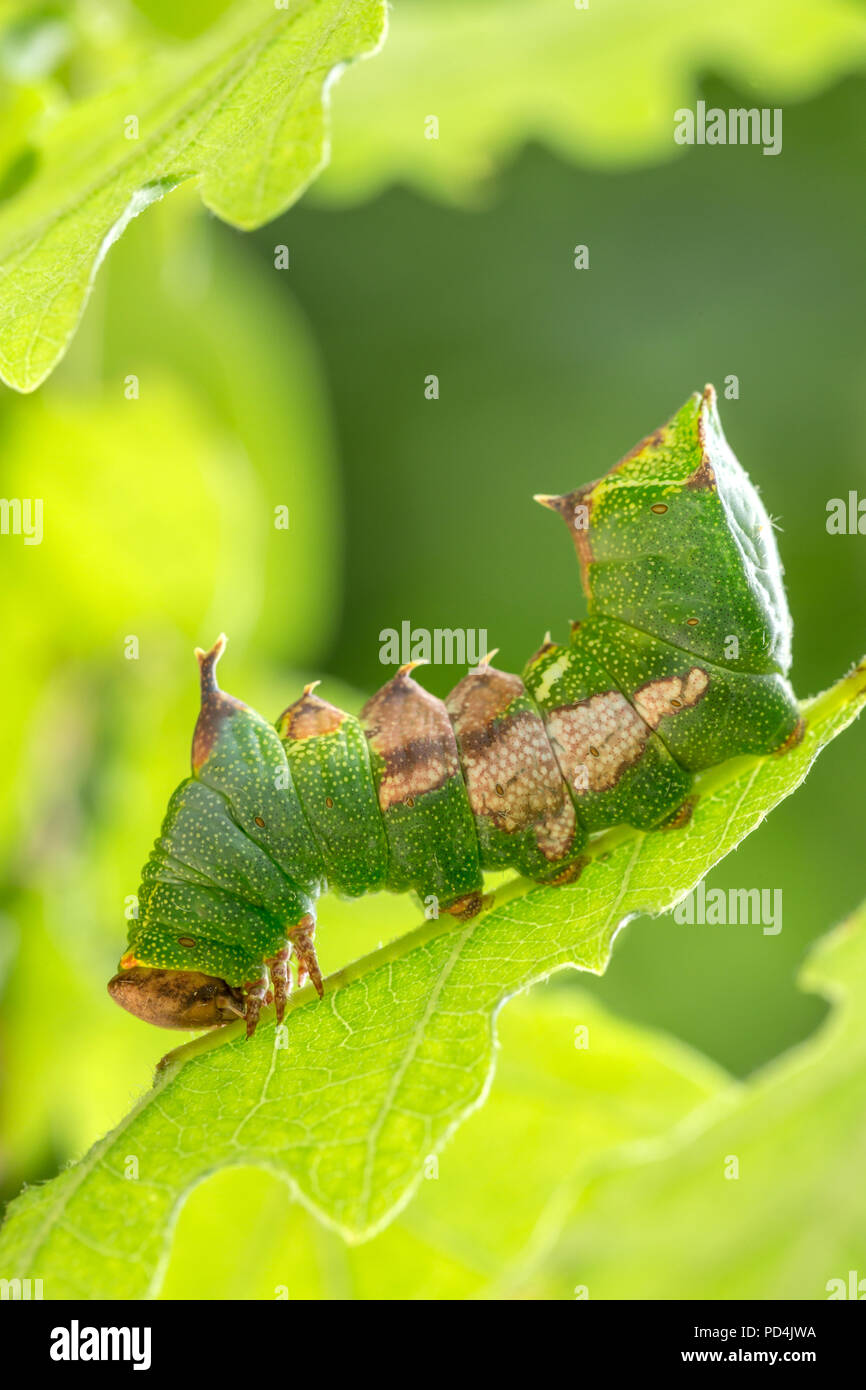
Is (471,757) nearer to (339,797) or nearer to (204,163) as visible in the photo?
(339,797)

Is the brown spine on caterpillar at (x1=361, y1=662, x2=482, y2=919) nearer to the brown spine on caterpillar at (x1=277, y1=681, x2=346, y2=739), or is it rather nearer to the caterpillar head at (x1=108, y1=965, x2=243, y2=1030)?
the brown spine on caterpillar at (x1=277, y1=681, x2=346, y2=739)

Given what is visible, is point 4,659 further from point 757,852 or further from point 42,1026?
point 757,852

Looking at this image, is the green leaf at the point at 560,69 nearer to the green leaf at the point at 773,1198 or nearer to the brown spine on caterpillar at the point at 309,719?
the brown spine on caterpillar at the point at 309,719

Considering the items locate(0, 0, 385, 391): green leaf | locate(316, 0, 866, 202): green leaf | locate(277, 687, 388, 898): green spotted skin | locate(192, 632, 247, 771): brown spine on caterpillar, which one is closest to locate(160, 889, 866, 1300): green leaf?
locate(277, 687, 388, 898): green spotted skin

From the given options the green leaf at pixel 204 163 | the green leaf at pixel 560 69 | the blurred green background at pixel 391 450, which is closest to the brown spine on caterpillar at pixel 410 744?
the blurred green background at pixel 391 450

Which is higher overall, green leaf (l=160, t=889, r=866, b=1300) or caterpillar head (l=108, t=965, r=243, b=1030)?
caterpillar head (l=108, t=965, r=243, b=1030)
